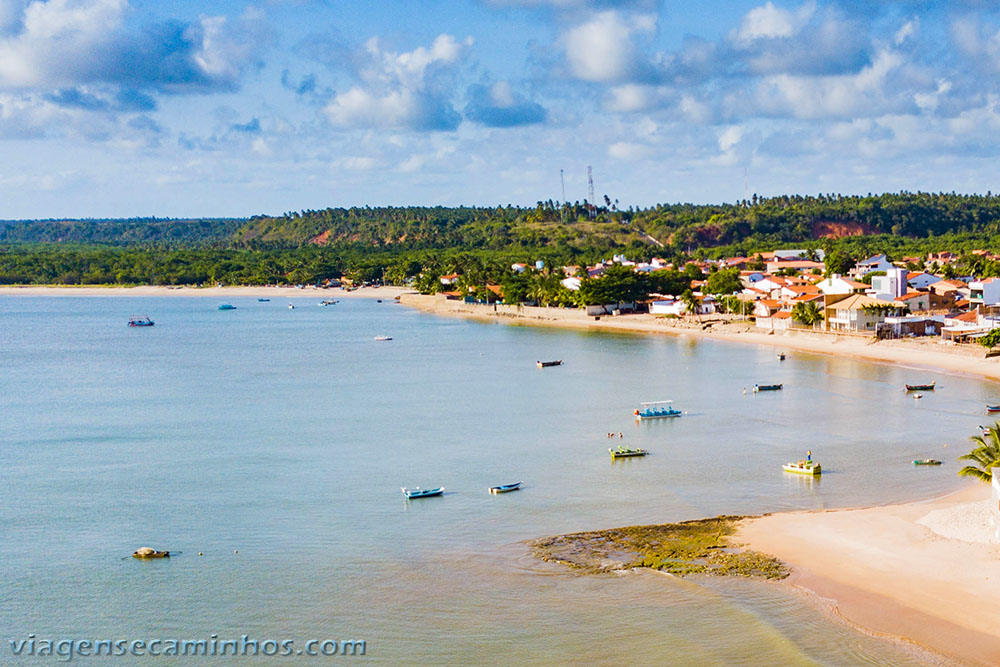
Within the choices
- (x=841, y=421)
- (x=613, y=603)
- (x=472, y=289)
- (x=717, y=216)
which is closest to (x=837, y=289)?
(x=841, y=421)

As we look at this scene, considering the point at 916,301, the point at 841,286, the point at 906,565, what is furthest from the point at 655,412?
the point at 841,286

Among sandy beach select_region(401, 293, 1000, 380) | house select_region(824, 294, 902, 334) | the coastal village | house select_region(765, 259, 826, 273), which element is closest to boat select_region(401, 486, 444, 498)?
sandy beach select_region(401, 293, 1000, 380)

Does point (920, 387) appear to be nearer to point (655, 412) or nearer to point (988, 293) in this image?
point (655, 412)

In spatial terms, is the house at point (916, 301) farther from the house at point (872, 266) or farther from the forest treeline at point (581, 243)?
the forest treeline at point (581, 243)

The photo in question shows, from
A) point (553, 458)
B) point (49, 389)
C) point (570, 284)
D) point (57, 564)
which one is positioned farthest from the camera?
point (570, 284)

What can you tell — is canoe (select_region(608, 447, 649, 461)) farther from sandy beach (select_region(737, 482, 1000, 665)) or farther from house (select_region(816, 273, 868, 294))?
house (select_region(816, 273, 868, 294))

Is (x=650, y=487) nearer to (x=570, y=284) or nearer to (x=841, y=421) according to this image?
(x=841, y=421)

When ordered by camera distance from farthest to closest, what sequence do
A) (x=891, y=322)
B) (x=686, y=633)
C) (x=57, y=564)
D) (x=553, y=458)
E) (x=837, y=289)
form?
(x=837, y=289)
(x=891, y=322)
(x=553, y=458)
(x=57, y=564)
(x=686, y=633)
